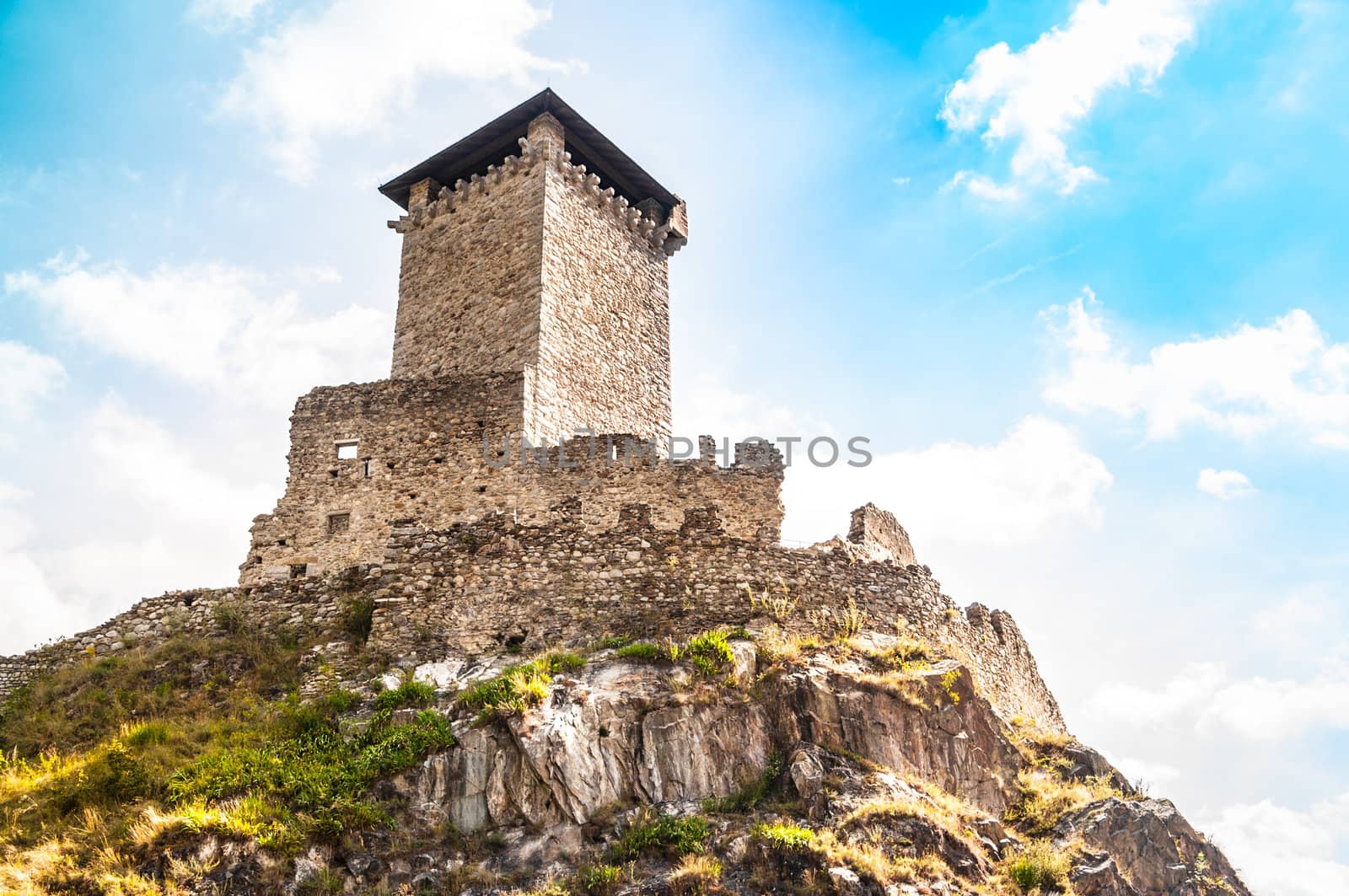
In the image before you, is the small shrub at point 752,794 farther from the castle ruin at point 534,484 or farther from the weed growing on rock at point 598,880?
the castle ruin at point 534,484

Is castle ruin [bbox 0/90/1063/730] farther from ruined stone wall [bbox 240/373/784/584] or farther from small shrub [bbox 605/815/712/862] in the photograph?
small shrub [bbox 605/815/712/862]

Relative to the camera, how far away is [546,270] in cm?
2352

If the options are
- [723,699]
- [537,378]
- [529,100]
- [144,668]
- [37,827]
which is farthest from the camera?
[529,100]

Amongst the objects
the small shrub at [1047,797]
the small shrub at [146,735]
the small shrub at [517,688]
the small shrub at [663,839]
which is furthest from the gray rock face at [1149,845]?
the small shrub at [146,735]

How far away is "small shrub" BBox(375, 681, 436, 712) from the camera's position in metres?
14.2

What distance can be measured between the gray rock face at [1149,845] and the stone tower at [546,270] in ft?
39.3

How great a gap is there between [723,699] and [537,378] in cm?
977

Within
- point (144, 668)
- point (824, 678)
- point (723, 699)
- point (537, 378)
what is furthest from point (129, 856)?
point (537, 378)

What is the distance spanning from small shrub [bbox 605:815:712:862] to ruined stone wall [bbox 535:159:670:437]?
10.2m

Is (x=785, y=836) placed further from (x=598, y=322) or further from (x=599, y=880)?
(x=598, y=322)

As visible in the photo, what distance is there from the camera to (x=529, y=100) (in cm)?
2606

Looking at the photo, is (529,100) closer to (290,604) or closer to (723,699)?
(290,604)

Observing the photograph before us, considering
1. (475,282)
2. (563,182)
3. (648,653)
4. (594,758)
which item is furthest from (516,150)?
(594,758)

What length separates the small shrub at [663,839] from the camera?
11891 mm
